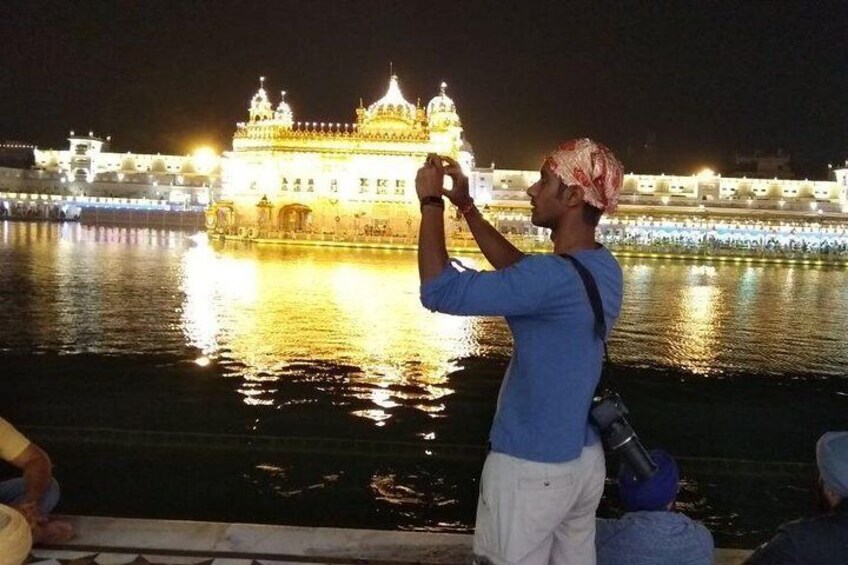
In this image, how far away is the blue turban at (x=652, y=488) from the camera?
3.06 m

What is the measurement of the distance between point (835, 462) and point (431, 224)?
149 centimetres

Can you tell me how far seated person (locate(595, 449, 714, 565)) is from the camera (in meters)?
3.02

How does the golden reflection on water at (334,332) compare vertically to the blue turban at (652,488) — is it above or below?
below

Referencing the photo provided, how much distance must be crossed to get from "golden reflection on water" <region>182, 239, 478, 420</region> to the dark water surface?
0.18 feet

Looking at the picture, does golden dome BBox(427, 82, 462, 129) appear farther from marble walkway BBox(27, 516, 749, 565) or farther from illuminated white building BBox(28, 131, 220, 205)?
marble walkway BBox(27, 516, 749, 565)

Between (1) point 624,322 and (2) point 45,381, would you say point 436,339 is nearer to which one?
(1) point 624,322

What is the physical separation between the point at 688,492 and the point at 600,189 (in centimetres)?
473

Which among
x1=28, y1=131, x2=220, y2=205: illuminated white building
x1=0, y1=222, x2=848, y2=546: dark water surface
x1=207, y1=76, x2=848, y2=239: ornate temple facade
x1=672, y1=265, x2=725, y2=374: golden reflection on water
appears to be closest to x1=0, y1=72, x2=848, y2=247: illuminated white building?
x1=207, y1=76, x2=848, y2=239: ornate temple facade

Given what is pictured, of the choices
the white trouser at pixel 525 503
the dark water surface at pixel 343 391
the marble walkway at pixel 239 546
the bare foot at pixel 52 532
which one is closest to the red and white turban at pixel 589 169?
the white trouser at pixel 525 503

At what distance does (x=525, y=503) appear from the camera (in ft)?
8.31

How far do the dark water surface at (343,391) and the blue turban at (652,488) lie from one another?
9.38 ft

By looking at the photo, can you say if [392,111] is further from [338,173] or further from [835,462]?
[835,462]

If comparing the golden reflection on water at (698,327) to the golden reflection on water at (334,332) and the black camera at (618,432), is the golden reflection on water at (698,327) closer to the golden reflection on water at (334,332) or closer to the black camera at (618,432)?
the golden reflection on water at (334,332)

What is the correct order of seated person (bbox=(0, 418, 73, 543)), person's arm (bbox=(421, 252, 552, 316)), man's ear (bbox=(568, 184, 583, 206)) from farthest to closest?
seated person (bbox=(0, 418, 73, 543)) → man's ear (bbox=(568, 184, 583, 206)) → person's arm (bbox=(421, 252, 552, 316))
